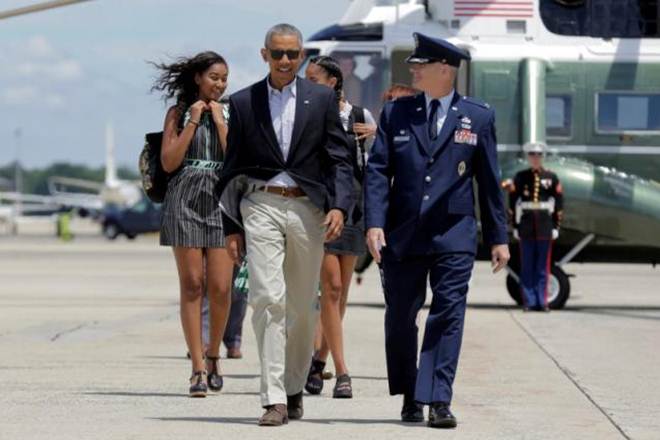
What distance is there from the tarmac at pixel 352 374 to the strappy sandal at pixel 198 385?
0.12m

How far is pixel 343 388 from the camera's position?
1095 cm

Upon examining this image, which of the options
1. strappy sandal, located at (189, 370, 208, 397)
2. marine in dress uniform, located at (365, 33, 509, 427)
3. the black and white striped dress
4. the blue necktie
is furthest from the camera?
the black and white striped dress

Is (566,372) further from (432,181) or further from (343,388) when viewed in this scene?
(432,181)

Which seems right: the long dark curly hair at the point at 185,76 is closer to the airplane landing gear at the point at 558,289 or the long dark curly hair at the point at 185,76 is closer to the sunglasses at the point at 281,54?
the sunglasses at the point at 281,54

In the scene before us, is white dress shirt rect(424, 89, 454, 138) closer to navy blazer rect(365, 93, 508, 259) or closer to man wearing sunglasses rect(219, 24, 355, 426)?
navy blazer rect(365, 93, 508, 259)

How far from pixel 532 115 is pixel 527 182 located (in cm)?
94

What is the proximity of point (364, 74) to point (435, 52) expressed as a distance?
450 inches

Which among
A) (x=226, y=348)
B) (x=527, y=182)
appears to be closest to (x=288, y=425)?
(x=226, y=348)

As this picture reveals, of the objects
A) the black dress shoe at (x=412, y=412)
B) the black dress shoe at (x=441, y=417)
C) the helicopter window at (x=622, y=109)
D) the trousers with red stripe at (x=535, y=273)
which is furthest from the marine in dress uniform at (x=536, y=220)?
the black dress shoe at (x=441, y=417)

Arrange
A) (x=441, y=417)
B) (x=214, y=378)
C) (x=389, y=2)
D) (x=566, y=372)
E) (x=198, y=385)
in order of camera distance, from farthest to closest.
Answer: (x=389, y=2), (x=566, y=372), (x=214, y=378), (x=198, y=385), (x=441, y=417)

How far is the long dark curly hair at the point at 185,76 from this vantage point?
444 inches

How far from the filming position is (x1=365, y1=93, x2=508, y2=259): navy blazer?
952cm

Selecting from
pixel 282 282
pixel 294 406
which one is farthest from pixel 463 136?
pixel 294 406

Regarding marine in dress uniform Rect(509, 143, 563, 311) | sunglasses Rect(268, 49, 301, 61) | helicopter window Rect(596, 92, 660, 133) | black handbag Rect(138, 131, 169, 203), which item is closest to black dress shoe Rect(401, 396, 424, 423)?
sunglasses Rect(268, 49, 301, 61)
